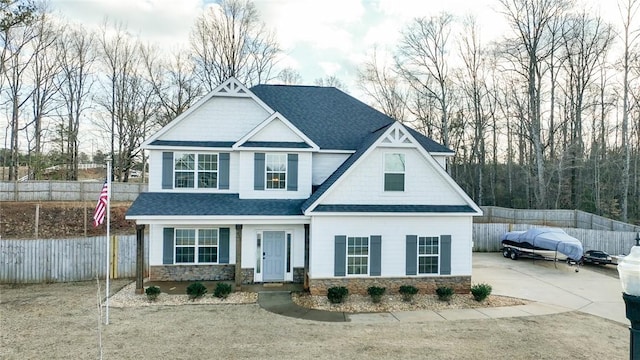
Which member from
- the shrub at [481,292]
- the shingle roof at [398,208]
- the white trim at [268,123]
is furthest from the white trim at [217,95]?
the shrub at [481,292]

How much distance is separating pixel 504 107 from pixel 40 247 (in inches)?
1569

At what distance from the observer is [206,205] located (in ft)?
50.3

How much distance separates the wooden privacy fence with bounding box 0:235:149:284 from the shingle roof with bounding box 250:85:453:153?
9.19 metres

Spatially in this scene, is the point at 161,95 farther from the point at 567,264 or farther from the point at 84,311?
the point at 567,264

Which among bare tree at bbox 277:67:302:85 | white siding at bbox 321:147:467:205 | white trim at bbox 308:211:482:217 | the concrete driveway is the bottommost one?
the concrete driveway

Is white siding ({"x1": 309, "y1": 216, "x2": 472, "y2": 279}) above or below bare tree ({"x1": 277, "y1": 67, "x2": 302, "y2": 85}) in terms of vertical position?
below

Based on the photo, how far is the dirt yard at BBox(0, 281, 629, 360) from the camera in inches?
368

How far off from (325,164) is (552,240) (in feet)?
42.8

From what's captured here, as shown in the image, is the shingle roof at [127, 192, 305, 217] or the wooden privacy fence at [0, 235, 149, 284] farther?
the wooden privacy fence at [0, 235, 149, 284]

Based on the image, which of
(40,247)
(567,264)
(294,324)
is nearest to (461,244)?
(294,324)

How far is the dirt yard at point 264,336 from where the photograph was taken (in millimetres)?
9336

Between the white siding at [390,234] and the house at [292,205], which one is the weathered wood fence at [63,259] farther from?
the white siding at [390,234]

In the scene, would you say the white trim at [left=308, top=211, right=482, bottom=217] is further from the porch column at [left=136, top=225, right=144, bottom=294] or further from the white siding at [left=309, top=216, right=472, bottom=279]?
the porch column at [left=136, top=225, right=144, bottom=294]

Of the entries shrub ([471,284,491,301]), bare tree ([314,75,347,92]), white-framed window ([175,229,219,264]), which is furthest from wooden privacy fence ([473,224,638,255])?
bare tree ([314,75,347,92])
